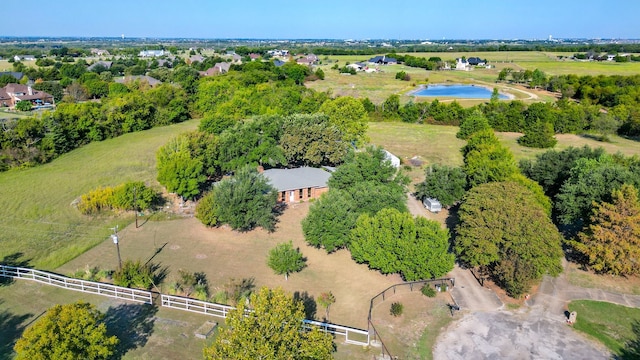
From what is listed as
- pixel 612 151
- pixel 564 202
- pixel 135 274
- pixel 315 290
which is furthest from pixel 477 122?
pixel 135 274

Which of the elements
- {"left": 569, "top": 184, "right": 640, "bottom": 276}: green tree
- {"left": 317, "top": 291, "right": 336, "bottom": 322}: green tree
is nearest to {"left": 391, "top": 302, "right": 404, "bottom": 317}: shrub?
{"left": 317, "top": 291, "right": 336, "bottom": 322}: green tree

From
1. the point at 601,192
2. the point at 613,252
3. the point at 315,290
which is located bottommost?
the point at 315,290

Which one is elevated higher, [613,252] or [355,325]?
[613,252]

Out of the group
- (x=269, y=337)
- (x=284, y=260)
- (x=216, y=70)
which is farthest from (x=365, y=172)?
(x=216, y=70)

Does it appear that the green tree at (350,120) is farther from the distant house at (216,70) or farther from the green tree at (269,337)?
the distant house at (216,70)

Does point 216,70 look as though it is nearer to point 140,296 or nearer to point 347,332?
point 140,296

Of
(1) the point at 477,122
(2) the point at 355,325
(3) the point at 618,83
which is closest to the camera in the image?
(2) the point at 355,325

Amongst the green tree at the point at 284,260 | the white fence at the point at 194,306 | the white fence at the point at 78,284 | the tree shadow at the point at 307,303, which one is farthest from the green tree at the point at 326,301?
the white fence at the point at 78,284

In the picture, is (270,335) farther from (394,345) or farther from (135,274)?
(135,274)
